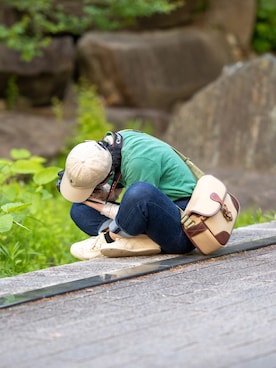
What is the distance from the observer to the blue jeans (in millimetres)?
5160

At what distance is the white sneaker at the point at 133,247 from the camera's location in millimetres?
5430

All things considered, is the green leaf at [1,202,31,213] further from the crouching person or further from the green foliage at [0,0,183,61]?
the green foliage at [0,0,183,61]

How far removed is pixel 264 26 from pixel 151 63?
251 centimetres

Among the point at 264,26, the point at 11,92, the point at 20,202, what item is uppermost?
the point at 20,202

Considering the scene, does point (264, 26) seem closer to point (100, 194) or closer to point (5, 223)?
point (100, 194)

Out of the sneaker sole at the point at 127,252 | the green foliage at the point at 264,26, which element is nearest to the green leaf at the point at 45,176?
the sneaker sole at the point at 127,252

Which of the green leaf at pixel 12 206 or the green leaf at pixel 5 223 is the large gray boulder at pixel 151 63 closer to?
the green leaf at pixel 12 206

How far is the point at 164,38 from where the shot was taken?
1502 centimetres

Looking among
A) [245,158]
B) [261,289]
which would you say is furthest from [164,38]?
[261,289]

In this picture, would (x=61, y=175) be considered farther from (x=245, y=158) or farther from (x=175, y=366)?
(x=245, y=158)

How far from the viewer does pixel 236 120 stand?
10484mm

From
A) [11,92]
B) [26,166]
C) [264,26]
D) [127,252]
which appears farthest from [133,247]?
[264,26]

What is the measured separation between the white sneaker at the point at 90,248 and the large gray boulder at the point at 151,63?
8.60 m

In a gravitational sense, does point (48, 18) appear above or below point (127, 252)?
below
